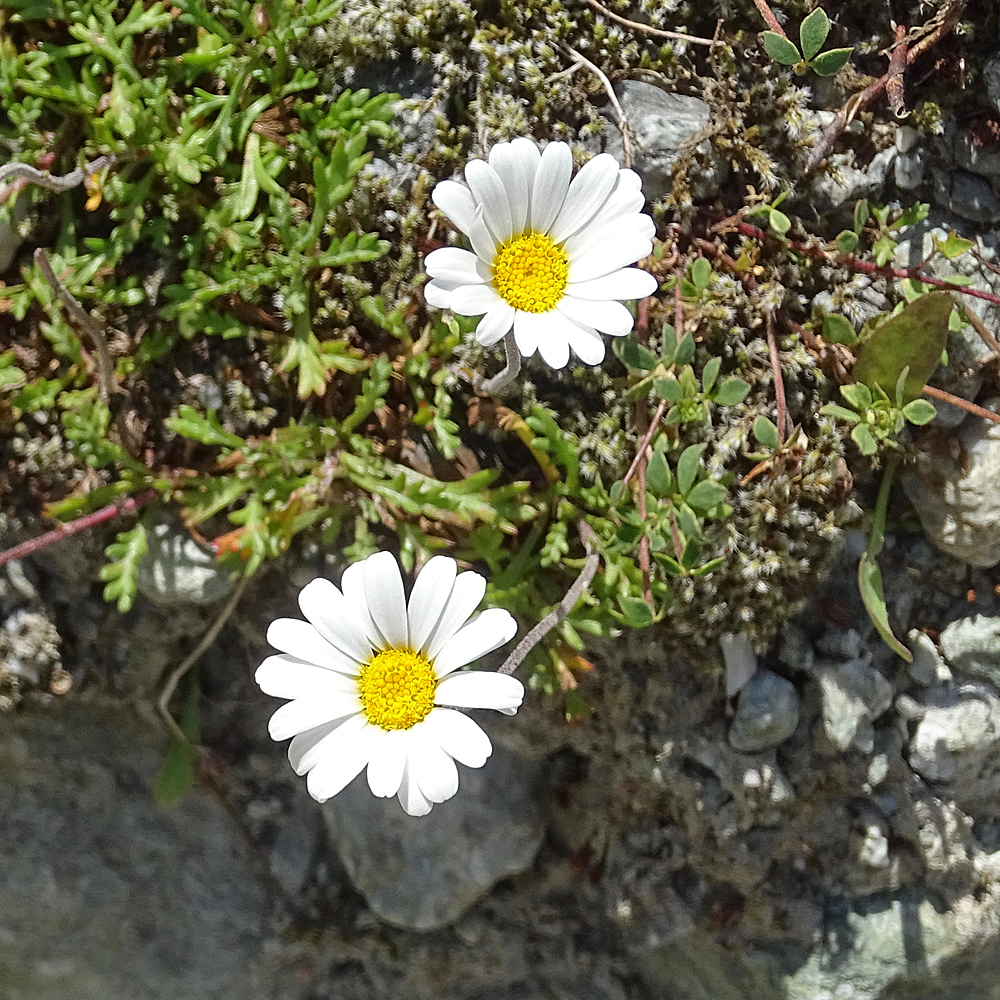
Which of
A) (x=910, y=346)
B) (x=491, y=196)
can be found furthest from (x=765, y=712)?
(x=491, y=196)

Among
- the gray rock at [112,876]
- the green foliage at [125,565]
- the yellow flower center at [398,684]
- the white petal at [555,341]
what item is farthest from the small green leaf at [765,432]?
the gray rock at [112,876]

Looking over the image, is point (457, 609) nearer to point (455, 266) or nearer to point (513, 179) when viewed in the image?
point (455, 266)

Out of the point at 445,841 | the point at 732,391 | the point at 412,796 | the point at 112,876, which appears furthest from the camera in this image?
the point at 112,876

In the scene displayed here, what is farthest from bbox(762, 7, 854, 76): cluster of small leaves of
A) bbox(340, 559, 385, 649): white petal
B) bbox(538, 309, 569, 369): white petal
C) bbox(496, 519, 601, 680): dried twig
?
bbox(340, 559, 385, 649): white petal

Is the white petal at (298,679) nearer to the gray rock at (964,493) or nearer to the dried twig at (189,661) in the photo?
the dried twig at (189,661)

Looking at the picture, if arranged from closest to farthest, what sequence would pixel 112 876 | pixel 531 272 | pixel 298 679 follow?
pixel 298 679 < pixel 531 272 < pixel 112 876

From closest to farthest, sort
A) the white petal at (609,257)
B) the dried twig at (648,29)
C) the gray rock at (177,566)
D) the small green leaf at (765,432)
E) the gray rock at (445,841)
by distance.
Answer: the white petal at (609,257) < the small green leaf at (765,432) < the dried twig at (648,29) < the gray rock at (177,566) < the gray rock at (445,841)

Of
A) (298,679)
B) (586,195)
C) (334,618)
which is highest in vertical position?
(586,195)
